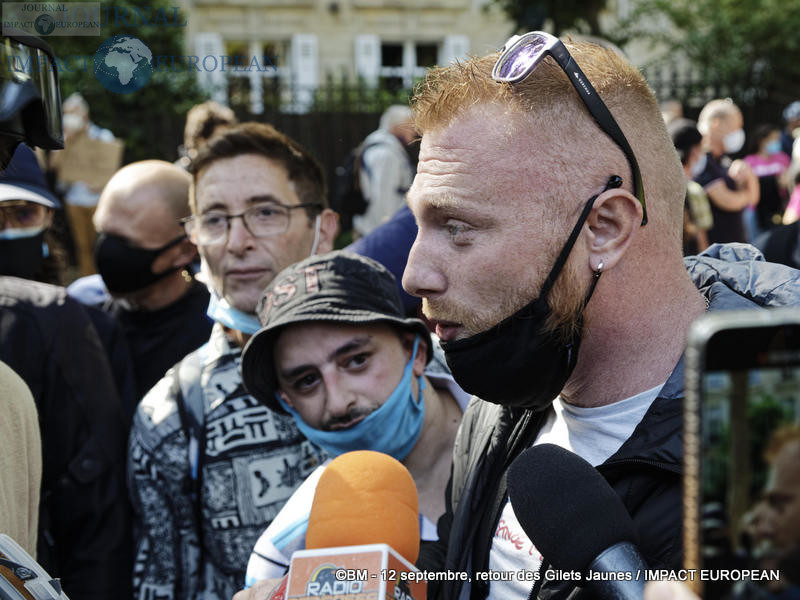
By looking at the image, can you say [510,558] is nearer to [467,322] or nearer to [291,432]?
[467,322]

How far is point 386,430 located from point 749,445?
1.82 meters

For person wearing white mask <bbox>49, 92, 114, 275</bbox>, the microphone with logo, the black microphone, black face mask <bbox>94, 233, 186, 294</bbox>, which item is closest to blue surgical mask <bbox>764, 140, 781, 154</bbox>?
person wearing white mask <bbox>49, 92, 114, 275</bbox>

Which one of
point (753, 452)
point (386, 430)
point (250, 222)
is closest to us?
point (753, 452)

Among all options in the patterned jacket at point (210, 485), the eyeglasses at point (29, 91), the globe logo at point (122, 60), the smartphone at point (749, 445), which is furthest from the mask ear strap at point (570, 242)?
the globe logo at point (122, 60)

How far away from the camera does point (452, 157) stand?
1729mm

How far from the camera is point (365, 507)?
1611 mm

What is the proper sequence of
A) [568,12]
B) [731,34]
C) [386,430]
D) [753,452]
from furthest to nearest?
[731,34]
[568,12]
[386,430]
[753,452]

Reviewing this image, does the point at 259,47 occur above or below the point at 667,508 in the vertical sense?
above

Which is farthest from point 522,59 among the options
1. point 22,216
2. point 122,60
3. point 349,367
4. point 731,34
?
point 731,34

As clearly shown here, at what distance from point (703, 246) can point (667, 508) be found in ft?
16.5

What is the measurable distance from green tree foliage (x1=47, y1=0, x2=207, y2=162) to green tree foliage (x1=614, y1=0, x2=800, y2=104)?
28.6 feet

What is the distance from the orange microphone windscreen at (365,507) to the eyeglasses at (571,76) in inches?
29.3

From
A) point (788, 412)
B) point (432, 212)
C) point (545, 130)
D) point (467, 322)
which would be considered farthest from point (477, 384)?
point (788, 412)

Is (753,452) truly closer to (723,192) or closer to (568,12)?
(723,192)
